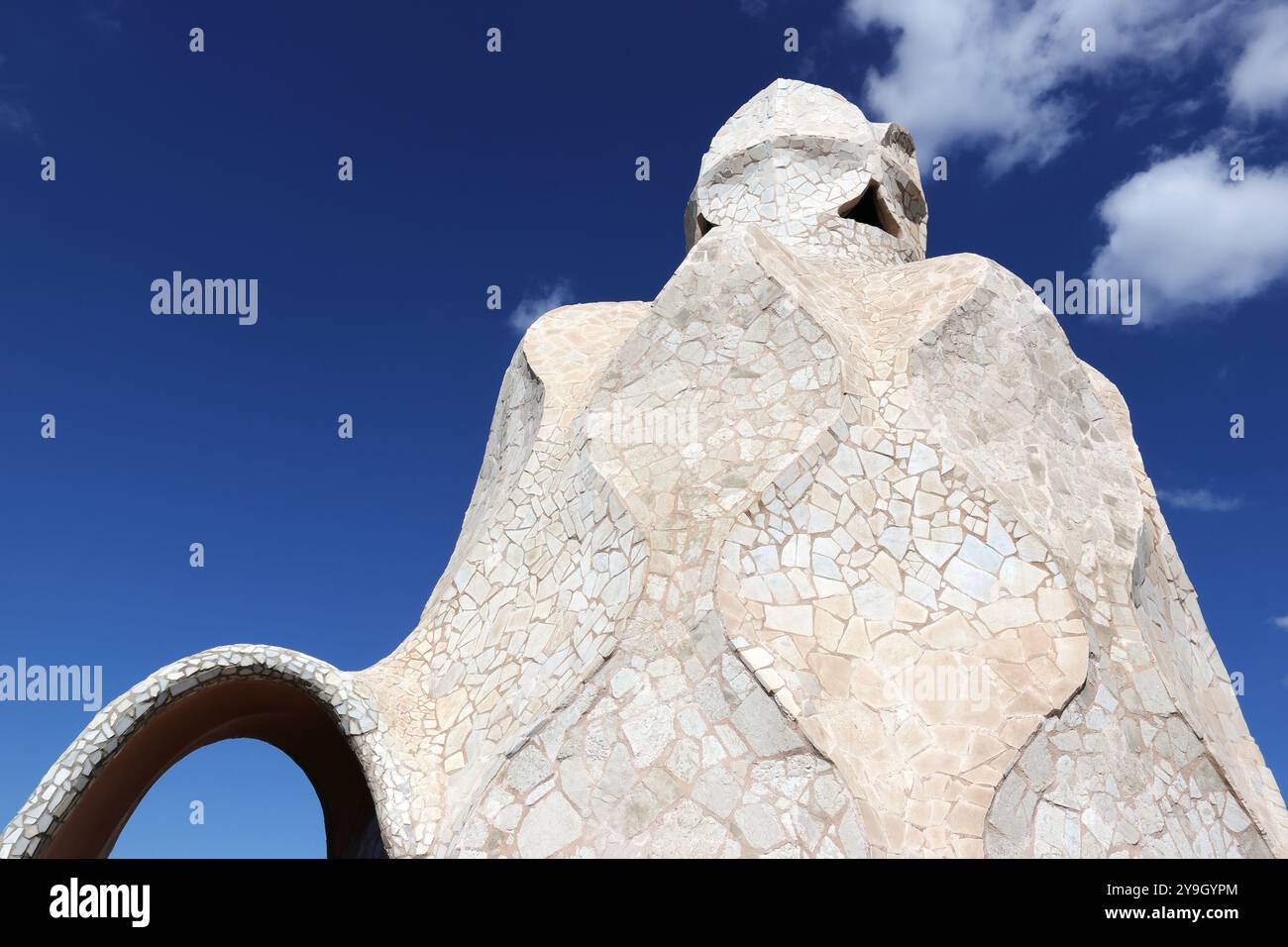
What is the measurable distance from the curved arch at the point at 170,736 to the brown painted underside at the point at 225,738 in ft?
0.04

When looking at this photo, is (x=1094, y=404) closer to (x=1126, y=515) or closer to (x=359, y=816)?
(x=1126, y=515)

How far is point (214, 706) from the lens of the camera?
7.82m

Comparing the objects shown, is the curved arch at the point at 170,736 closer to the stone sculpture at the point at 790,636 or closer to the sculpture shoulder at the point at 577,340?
the stone sculpture at the point at 790,636

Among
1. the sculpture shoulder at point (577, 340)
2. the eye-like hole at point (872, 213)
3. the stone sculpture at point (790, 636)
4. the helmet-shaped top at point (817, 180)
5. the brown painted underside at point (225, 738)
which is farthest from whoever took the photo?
the eye-like hole at point (872, 213)

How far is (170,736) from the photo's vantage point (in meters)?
7.71

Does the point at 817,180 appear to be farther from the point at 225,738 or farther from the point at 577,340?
the point at 225,738

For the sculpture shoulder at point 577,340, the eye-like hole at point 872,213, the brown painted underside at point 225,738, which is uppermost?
the eye-like hole at point 872,213

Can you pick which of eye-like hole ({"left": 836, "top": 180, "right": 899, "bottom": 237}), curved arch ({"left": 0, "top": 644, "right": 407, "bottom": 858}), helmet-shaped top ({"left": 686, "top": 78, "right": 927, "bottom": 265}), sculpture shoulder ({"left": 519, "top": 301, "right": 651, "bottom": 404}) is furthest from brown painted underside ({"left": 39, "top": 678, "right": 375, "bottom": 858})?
eye-like hole ({"left": 836, "top": 180, "right": 899, "bottom": 237})

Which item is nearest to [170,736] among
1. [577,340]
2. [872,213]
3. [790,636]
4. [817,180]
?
[577,340]

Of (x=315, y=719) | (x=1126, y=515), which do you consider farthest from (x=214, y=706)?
(x=1126, y=515)

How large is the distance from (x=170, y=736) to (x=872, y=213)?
26.1 ft

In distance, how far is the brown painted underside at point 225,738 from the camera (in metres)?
7.06

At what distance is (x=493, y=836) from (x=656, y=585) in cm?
172

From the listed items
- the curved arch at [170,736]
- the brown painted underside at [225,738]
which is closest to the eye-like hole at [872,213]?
the curved arch at [170,736]
